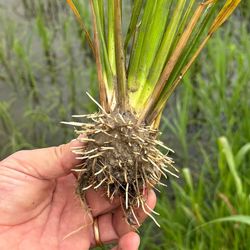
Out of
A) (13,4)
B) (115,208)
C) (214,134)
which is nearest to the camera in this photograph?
(115,208)

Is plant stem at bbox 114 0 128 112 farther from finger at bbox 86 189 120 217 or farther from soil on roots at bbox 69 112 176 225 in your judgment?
finger at bbox 86 189 120 217

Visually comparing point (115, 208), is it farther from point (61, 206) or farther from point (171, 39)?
point (171, 39)

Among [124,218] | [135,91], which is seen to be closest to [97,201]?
[124,218]

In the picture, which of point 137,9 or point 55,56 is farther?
point 55,56

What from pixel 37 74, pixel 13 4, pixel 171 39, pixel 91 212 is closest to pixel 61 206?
pixel 91 212

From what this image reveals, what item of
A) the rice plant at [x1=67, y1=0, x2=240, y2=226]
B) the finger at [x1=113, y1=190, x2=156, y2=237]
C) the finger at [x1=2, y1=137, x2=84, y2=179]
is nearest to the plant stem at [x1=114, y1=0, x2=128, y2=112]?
the rice plant at [x1=67, y1=0, x2=240, y2=226]

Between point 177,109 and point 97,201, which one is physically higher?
point 177,109

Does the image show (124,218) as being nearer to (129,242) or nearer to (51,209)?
(129,242)
